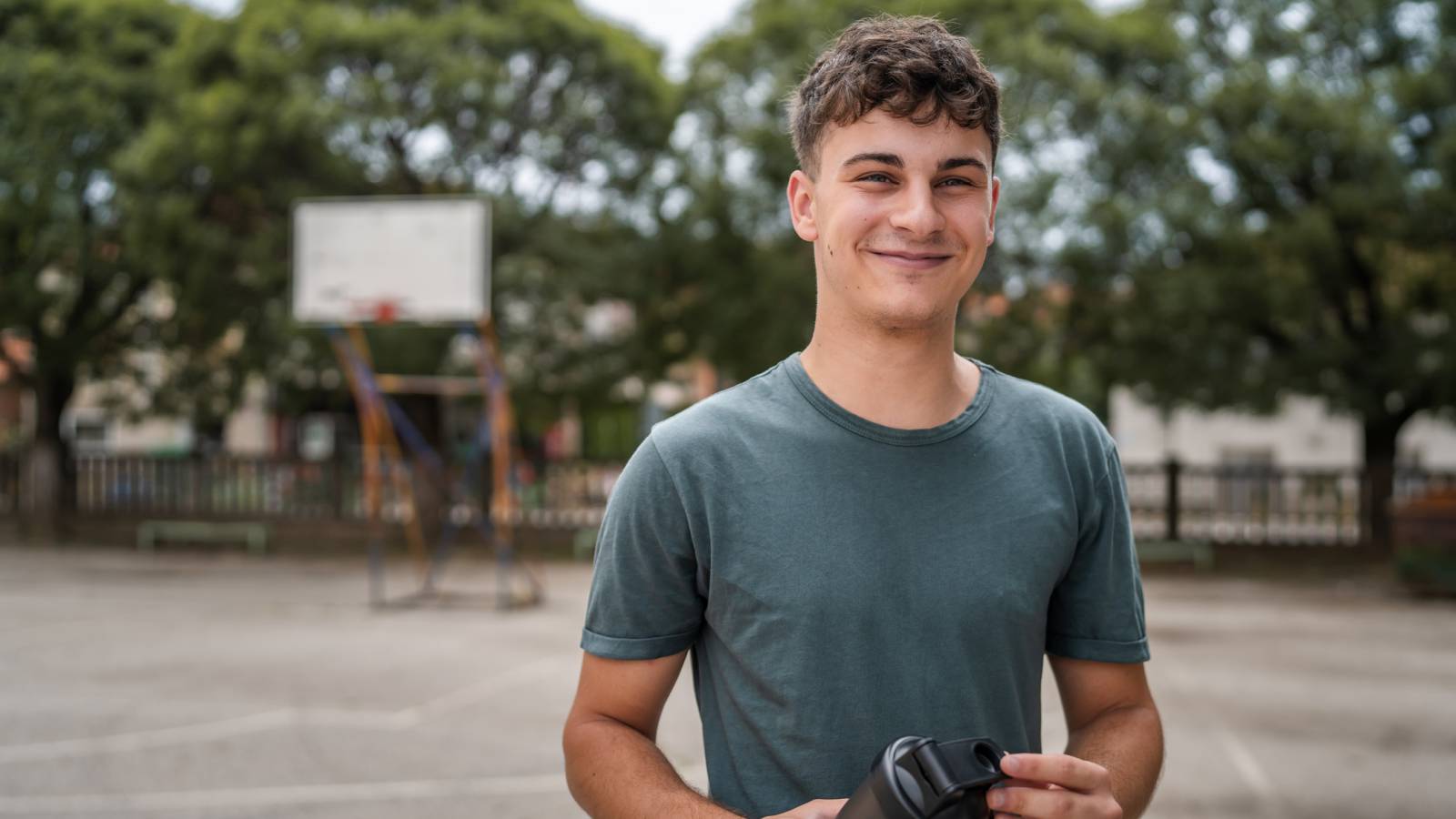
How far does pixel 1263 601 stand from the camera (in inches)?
513

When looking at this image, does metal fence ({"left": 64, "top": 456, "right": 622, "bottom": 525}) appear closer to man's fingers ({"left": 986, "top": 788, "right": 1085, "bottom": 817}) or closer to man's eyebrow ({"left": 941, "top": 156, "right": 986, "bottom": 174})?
man's eyebrow ({"left": 941, "top": 156, "right": 986, "bottom": 174})

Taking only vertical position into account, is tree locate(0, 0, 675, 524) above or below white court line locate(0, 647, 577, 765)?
above

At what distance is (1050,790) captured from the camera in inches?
53.2

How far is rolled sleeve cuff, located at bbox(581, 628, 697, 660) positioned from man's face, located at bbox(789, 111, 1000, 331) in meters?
0.47

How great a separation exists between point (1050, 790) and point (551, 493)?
56.1 feet

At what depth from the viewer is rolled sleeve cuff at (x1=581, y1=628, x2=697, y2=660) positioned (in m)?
1.66

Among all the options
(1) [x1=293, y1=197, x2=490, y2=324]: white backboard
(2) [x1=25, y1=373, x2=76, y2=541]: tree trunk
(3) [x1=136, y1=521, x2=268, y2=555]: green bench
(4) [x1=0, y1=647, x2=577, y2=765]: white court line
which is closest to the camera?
(4) [x1=0, y1=647, x2=577, y2=765]: white court line

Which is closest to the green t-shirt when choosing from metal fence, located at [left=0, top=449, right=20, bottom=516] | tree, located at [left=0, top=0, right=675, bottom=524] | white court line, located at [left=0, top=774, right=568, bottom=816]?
white court line, located at [left=0, top=774, right=568, bottom=816]

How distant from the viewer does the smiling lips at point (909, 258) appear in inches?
64.9

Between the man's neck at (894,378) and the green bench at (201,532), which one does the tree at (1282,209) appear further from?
the man's neck at (894,378)

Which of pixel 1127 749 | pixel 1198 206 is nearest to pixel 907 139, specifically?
pixel 1127 749

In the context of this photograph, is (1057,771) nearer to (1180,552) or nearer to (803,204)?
(803,204)

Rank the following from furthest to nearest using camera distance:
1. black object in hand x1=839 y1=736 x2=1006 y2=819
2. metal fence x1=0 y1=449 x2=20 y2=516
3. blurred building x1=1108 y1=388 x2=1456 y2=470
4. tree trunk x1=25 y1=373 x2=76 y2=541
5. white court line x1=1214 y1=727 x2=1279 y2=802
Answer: blurred building x1=1108 y1=388 x2=1456 y2=470 → metal fence x1=0 y1=449 x2=20 y2=516 → tree trunk x1=25 y1=373 x2=76 y2=541 → white court line x1=1214 y1=727 x2=1279 y2=802 → black object in hand x1=839 y1=736 x2=1006 y2=819

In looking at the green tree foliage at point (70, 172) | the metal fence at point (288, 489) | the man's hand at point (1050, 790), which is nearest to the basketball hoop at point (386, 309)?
the metal fence at point (288, 489)
